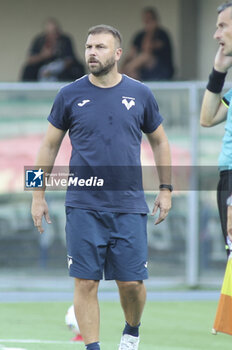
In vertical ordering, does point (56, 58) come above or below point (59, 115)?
above

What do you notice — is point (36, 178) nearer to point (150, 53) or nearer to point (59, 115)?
point (59, 115)

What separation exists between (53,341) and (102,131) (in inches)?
78.6

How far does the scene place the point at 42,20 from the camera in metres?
15.6

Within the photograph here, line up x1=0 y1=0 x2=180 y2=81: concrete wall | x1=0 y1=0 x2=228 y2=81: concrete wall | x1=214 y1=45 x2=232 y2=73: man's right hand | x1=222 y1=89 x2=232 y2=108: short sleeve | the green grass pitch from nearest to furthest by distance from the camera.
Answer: x1=214 y1=45 x2=232 y2=73: man's right hand < x1=222 y1=89 x2=232 y2=108: short sleeve < the green grass pitch < x1=0 y1=0 x2=228 y2=81: concrete wall < x1=0 y1=0 x2=180 y2=81: concrete wall

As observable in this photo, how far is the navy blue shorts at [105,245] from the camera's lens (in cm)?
643

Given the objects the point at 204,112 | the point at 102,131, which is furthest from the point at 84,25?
the point at 102,131

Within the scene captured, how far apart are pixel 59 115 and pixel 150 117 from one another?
62 centimetres

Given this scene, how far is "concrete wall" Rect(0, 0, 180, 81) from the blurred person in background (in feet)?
26.5

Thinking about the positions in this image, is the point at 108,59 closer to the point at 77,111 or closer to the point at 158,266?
the point at 77,111

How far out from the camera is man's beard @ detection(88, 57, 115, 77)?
6.53m

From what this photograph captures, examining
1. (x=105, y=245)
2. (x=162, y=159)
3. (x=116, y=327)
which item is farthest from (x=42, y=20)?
(x=105, y=245)

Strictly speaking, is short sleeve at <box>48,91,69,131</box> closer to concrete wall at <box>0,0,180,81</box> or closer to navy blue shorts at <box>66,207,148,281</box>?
navy blue shorts at <box>66,207,148,281</box>

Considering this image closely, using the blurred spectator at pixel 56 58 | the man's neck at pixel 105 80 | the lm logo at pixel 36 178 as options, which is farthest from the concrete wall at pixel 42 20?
the man's neck at pixel 105 80

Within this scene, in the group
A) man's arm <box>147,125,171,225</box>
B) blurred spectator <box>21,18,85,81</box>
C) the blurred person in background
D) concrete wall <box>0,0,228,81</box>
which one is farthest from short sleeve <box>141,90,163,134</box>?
concrete wall <box>0,0,228,81</box>
